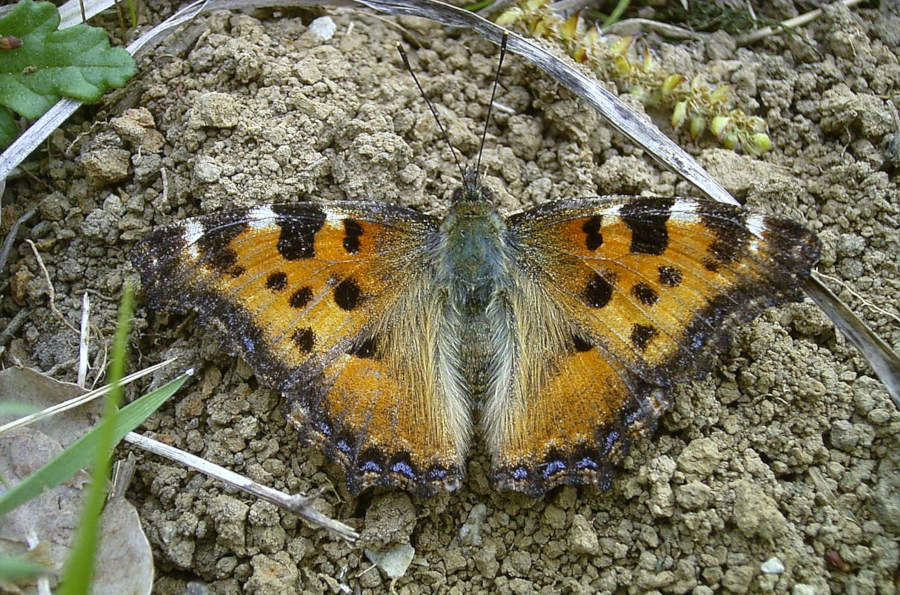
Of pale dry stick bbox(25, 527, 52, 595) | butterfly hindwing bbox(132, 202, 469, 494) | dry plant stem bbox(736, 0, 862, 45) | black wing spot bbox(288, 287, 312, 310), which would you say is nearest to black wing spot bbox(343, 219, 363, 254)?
butterfly hindwing bbox(132, 202, 469, 494)

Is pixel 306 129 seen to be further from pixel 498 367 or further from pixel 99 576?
pixel 99 576

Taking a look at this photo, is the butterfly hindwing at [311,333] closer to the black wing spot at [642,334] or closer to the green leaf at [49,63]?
the black wing spot at [642,334]

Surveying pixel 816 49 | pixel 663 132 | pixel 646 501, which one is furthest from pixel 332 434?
pixel 816 49

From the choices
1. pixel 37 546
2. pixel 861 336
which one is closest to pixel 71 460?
pixel 37 546

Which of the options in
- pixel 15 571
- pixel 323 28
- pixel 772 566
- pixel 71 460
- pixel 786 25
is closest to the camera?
pixel 15 571

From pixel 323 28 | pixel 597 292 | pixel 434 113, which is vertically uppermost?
pixel 323 28

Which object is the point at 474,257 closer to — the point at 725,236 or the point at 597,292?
the point at 597,292

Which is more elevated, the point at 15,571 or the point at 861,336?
the point at 861,336
